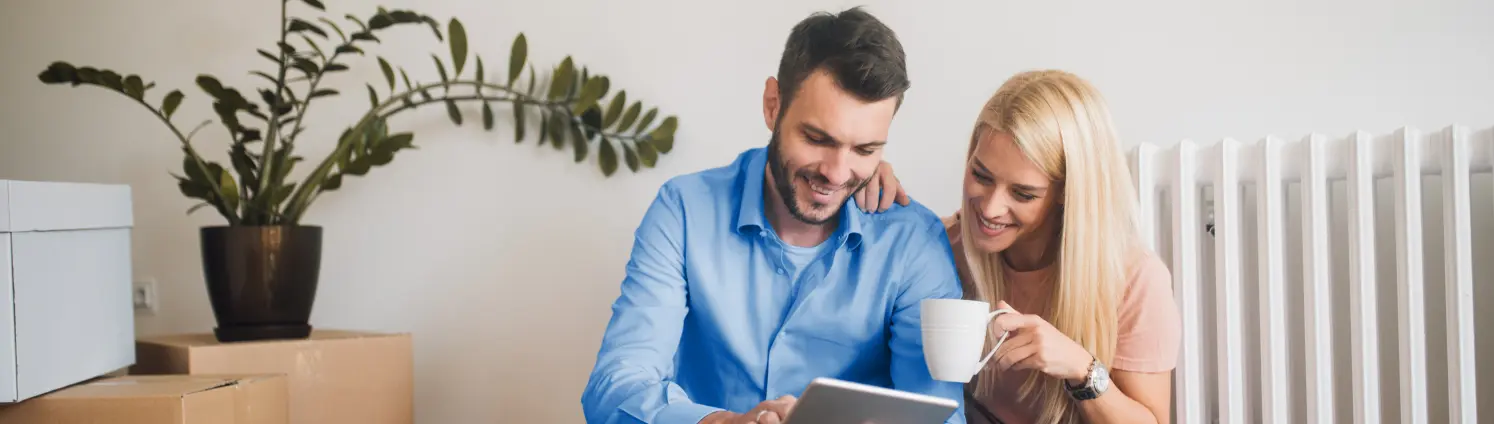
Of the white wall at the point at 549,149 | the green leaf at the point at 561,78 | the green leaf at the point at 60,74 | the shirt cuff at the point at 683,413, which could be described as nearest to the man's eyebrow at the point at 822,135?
the shirt cuff at the point at 683,413

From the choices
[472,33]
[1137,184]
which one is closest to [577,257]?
[472,33]

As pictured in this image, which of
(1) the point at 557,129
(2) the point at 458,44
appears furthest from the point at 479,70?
(1) the point at 557,129

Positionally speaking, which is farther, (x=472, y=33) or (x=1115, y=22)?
(x=472, y=33)

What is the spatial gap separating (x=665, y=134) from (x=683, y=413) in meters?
0.88

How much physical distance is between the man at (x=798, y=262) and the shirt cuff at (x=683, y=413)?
0.35 ft

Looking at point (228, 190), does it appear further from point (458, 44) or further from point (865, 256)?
point (865, 256)

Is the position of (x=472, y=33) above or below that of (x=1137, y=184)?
above

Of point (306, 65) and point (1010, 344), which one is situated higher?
point (306, 65)

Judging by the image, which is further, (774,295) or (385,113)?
(385,113)

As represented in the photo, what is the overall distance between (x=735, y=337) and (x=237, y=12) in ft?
4.77

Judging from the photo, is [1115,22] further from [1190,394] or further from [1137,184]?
[1190,394]

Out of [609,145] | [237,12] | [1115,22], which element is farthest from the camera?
[237,12]

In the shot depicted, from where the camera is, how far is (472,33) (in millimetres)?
2006

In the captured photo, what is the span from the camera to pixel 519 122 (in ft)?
6.35
